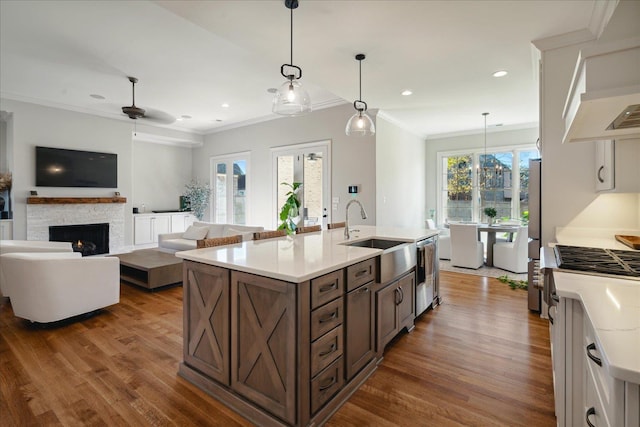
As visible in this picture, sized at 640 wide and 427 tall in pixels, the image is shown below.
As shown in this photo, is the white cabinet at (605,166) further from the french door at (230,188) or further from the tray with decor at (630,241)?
the french door at (230,188)

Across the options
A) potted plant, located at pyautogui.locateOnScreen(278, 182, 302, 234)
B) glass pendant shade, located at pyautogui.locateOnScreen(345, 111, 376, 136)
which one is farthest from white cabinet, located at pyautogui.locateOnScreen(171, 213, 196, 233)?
glass pendant shade, located at pyautogui.locateOnScreen(345, 111, 376, 136)

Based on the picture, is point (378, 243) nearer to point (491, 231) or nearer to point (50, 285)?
point (50, 285)

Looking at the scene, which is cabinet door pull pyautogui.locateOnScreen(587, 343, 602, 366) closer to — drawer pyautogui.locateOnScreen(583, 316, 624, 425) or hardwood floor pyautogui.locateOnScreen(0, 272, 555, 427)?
drawer pyautogui.locateOnScreen(583, 316, 624, 425)

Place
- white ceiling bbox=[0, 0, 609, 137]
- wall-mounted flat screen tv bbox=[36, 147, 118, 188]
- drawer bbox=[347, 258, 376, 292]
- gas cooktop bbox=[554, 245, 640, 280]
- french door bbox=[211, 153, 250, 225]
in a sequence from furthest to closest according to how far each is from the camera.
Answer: french door bbox=[211, 153, 250, 225], wall-mounted flat screen tv bbox=[36, 147, 118, 188], white ceiling bbox=[0, 0, 609, 137], drawer bbox=[347, 258, 376, 292], gas cooktop bbox=[554, 245, 640, 280]

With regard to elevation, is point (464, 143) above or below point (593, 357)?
above

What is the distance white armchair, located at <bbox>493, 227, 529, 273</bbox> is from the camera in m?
5.15

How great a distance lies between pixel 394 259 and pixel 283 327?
1.22m

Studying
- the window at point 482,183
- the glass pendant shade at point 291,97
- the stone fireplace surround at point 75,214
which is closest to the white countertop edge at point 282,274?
the glass pendant shade at point 291,97

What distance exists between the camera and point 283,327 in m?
1.66

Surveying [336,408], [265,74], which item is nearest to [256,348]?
[336,408]

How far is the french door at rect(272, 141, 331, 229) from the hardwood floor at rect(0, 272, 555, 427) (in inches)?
122

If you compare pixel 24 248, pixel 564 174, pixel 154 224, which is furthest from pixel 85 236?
pixel 564 174

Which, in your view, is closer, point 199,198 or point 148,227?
point 148,227

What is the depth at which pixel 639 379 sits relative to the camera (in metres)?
0.66
